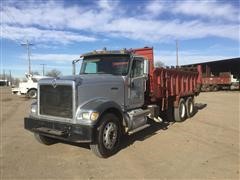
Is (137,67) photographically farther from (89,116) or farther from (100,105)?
(89,116)

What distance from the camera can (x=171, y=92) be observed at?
11812mm

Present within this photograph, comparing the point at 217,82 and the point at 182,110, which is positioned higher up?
the point at 217,82

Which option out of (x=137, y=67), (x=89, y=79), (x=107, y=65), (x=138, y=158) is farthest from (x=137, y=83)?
(x=138, y=158)

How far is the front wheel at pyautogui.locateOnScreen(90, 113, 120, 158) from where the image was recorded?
6824 mm

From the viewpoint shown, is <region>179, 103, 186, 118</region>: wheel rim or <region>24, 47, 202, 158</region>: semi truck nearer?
<region>24, 47, 202, 158</region>: semi truck

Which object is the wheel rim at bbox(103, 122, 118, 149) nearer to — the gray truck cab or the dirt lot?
the gray truck cab

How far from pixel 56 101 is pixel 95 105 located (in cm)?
102

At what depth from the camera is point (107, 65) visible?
28.3 ft

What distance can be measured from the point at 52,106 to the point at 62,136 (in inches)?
35.8

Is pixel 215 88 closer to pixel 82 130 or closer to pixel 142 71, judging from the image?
pixel 142 71

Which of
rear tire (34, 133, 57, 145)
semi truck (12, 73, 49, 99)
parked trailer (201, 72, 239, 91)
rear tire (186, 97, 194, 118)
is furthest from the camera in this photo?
parked trailer (201, 72, 239, 91)

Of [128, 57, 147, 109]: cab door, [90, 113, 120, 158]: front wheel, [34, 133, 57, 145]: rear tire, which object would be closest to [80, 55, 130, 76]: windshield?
[128, 57, 147, 109]: cab door

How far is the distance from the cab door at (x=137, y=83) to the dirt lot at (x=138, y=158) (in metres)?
1.09

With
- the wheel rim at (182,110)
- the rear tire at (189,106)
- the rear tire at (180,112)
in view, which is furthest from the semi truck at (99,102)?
the rear tire at (189,106)
